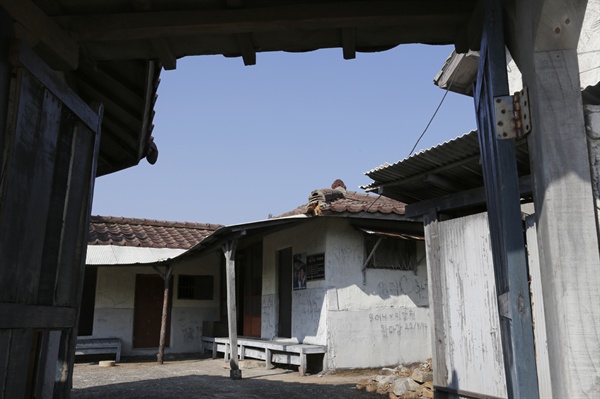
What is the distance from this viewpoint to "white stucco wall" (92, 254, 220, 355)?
50.9 feet

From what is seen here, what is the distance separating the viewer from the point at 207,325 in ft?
54.5

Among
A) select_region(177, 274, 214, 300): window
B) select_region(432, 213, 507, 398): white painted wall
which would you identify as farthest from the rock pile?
select_region(177, 274, 214, 300): window

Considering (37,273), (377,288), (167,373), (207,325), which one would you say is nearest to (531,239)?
(37,273)

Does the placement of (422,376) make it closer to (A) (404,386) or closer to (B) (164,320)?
(A) (404,386)

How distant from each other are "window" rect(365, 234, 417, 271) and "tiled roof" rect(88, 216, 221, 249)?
687 cm

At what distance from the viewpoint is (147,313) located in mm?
16188

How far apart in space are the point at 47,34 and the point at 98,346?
41.9ft

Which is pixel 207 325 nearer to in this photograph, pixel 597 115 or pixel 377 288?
pixel 377 288

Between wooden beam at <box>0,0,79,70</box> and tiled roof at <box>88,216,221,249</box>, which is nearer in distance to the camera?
wooden beam at <box>0,0,79,70</box>

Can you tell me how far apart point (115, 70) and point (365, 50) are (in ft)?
6.95

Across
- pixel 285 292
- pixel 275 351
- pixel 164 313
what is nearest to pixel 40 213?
pixel 275 351

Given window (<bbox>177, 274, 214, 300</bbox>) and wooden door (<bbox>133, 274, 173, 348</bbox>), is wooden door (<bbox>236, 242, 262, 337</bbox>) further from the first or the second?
wooden door (<bbox>133, 274, 173, 348</bbox>)

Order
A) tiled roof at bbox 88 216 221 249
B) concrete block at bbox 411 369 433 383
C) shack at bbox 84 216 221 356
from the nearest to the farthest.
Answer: concrete block at bbox 411 369 433 383, shack at bbox 84 216 221 356, tiled roof at bbox 88 216 221 249

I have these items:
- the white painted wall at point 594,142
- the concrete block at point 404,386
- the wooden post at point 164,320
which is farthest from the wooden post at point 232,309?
the white painted wall at point 594,142
